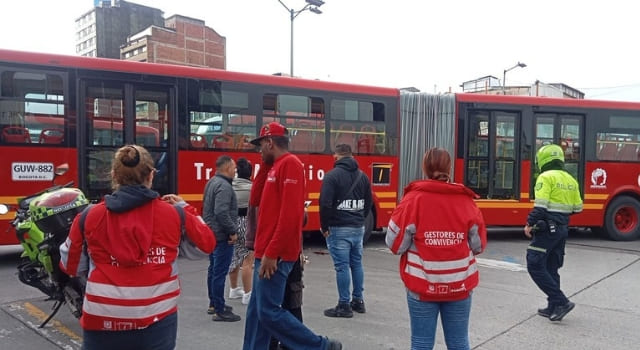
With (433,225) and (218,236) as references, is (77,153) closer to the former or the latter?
(218,236)

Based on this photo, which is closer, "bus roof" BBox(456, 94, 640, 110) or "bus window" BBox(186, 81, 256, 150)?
"bus window" BBox(186, 81, 256, 150)

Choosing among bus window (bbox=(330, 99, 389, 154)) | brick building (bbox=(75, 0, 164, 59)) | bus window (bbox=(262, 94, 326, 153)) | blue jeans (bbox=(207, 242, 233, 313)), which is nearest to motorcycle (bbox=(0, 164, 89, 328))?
blue jeans (bbox=(207, 242, 233, 313))

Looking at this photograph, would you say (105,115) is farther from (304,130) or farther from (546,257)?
(546,257)

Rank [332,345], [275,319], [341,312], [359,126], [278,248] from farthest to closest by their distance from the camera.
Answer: [359,126]
[341,312]
[332,345]
[275,319]
[278,248]

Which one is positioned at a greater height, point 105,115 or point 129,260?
point 105,115

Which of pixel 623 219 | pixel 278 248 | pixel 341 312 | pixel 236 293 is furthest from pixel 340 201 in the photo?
pixel 623 219

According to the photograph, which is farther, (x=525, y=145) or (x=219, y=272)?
(x=525, y=145)

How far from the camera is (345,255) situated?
Answer: 17.5 ft

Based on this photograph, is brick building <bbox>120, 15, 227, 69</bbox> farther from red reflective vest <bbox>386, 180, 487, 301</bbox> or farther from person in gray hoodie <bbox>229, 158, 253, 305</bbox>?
Result: red reflective vest <bbox>386, 180, 487, 301</bbox>

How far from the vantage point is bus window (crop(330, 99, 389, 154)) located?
9.93m

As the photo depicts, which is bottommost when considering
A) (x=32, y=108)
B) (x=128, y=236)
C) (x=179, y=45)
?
(x=128, y=236)

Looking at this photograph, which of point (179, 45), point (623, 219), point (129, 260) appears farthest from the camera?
point (179, 45)

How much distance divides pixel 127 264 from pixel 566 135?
11124mm

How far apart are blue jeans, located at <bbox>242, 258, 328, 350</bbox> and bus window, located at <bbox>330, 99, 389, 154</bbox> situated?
6.38 meters
